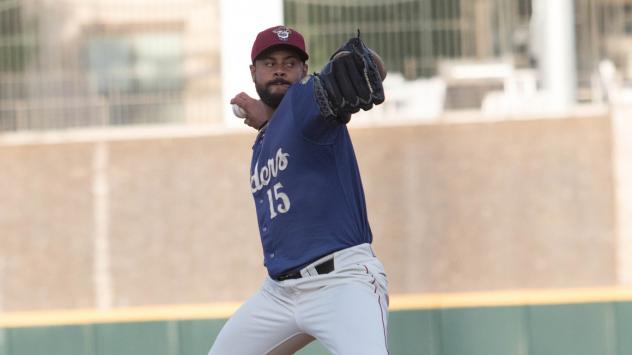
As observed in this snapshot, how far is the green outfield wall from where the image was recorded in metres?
5.28

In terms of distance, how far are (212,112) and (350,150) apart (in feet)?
32.8

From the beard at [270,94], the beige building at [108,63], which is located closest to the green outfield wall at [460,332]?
Answer: the beard at [270,94]

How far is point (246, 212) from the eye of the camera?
14.1 metres

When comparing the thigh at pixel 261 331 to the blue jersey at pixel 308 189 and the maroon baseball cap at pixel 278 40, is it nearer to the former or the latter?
the blue jersey at pixel 308 189

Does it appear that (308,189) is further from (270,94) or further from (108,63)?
(108,63)

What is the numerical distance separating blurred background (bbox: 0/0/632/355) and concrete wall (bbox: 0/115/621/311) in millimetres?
23

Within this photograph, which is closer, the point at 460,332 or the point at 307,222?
the point at 307,222

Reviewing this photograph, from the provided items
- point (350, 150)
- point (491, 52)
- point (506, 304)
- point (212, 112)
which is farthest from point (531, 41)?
Answer: point (350, 150)

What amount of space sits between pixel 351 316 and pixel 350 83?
2.49ft

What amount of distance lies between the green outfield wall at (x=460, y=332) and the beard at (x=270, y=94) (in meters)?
1.43

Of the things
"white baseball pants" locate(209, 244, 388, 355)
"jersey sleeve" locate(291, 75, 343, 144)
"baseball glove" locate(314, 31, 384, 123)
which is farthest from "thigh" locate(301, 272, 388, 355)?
"baseball glove" locate(314, 31, 384, 123)

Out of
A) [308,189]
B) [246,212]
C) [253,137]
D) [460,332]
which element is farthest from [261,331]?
[246,212]

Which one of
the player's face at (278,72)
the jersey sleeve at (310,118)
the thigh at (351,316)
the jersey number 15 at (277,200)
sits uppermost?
the player's face at (278,72)

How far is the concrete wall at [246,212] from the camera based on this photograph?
13508mm
